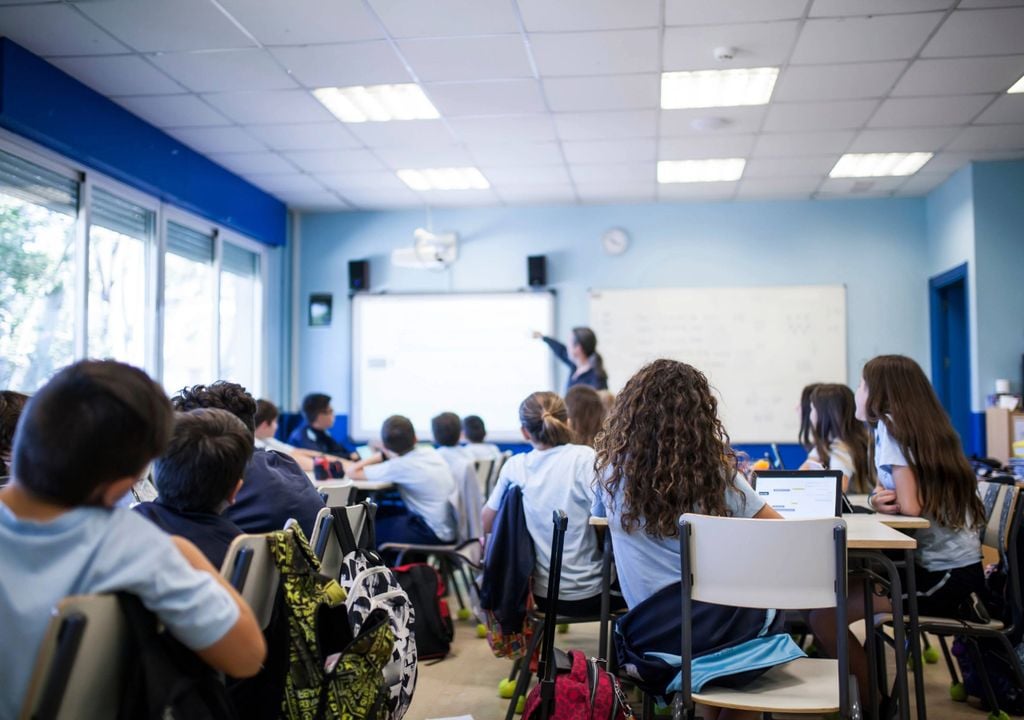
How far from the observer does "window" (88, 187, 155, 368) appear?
5270 millimetres

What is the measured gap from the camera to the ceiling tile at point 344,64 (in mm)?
4238

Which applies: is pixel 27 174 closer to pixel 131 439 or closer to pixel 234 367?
pixel 234 367

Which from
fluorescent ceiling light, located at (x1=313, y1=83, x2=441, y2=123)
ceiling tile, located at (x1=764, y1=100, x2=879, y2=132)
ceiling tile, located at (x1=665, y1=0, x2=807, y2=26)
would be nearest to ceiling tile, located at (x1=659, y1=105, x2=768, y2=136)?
ceiling tile, located at (x1=764, y1=100, x2=879, y2=132)

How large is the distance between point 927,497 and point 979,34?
2504 millimetres

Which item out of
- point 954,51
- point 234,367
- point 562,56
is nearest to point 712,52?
point 562,56

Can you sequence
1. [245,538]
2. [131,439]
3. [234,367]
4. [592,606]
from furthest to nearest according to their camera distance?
[234,367] → [592,606] → [245,538] → [131,439]

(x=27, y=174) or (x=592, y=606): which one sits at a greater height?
(x=27, y=174)

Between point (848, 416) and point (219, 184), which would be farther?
point (219, 184)

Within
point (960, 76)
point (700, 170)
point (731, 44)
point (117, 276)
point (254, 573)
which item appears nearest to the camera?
point (254, 573)

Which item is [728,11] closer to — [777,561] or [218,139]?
[777,561]

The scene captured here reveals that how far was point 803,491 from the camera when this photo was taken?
276 centimetres

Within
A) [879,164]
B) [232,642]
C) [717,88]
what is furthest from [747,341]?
[232,642]

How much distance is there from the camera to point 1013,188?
245 inches

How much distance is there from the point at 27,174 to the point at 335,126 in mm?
1728
